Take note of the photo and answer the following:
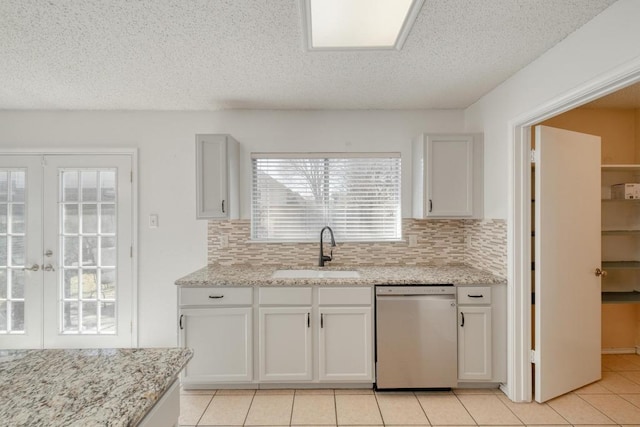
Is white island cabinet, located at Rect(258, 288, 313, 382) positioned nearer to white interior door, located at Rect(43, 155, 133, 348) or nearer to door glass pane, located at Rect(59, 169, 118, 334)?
white interior door, located at Rect(43, 155, 133, 348)

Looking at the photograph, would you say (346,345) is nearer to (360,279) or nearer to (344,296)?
(344,296)

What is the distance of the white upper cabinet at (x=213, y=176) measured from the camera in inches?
106

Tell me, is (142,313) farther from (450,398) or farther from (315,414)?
(450,398)

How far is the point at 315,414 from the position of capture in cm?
219

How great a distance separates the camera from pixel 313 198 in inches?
123

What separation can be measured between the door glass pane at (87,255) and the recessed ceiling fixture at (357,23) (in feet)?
8.09

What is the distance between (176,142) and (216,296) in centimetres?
157

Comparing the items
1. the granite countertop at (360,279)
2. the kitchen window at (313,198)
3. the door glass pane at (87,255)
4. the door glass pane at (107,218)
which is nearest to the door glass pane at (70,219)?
the door glass pane at (87,255)

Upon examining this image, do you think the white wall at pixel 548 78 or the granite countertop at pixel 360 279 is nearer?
the white wall at pixel 548 78

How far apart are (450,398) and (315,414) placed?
1.01 metres

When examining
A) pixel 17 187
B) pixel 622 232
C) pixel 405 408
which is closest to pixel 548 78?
pixel 622 232

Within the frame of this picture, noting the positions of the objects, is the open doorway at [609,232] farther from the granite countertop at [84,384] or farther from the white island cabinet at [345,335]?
the granite countertop at [84,384]

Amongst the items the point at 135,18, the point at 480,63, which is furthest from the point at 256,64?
the point at 480,63

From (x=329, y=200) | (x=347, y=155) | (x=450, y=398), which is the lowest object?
(x=450, y=398)
